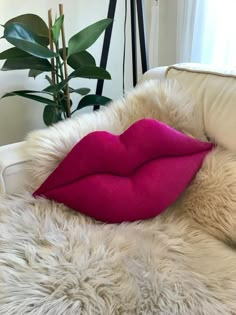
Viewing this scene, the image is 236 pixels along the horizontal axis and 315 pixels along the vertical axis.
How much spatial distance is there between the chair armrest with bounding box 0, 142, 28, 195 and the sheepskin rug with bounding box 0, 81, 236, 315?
0.03 metres

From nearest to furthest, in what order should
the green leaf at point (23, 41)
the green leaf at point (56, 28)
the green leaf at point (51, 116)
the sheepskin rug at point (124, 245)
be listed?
1. the sheepskin rug at point (124, 245)
2. the green leaf at point (23, 41)
3. the green leaf at point (56, 28)
4. the green leaf at point (51, 116)

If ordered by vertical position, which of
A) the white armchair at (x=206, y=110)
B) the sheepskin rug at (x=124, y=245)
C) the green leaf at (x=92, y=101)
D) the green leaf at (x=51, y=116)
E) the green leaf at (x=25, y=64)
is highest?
the green leaf at (x=25, y=64)

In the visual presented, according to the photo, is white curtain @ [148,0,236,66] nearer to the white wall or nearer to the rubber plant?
the white wall

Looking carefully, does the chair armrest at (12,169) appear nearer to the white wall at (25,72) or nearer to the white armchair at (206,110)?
the white armchair at (206,110)

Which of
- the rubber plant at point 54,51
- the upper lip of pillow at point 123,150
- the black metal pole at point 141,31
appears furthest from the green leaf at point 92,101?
the upper lip of pillow at point 123,150

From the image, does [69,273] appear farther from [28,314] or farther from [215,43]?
[215,43]

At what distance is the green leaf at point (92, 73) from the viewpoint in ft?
5.07

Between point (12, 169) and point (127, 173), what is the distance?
362 millimetres

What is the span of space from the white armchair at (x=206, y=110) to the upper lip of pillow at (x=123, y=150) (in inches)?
4.1

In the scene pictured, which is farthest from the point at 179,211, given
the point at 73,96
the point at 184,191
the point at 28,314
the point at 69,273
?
the point at 73,96

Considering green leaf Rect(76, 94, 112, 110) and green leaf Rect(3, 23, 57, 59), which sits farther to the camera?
Answer: green leaf Rect(76, 94, 112, 110)

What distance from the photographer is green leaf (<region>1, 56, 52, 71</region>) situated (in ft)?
5.09

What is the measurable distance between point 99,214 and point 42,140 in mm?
315

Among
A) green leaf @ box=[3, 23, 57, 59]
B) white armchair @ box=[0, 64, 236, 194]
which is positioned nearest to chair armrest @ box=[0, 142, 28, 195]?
white armchair @ box=[0, 64, 236, 194]
